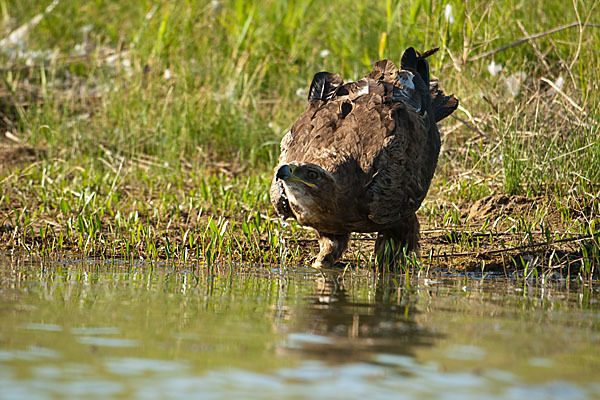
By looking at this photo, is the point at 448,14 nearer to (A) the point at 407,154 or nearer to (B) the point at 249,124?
(B) the point at 249,124

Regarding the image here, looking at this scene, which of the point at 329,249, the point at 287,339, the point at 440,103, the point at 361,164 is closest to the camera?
the point at 287,339

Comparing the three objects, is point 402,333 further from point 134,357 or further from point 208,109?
point 208,109

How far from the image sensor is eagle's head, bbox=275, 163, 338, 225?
5.04 metres

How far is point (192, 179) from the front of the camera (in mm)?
8328

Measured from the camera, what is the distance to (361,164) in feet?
17.9

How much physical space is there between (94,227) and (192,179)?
2.34m

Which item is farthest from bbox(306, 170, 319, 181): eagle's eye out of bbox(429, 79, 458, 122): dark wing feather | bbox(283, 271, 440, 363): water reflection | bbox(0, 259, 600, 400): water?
bbox(429, 79, 458, 122): dark wing feather

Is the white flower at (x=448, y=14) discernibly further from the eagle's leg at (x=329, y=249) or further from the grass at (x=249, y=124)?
the eagle's leg at (x=329, y=249)

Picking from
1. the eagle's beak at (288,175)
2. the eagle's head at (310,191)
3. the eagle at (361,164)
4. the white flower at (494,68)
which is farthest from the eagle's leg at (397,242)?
the white flower at (494,68)

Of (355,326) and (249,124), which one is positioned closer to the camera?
(355,326)

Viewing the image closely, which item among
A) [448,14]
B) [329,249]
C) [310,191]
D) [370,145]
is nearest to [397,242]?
[329,249]

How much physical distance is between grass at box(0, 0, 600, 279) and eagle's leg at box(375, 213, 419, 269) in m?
0.20

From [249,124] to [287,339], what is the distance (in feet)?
19.9

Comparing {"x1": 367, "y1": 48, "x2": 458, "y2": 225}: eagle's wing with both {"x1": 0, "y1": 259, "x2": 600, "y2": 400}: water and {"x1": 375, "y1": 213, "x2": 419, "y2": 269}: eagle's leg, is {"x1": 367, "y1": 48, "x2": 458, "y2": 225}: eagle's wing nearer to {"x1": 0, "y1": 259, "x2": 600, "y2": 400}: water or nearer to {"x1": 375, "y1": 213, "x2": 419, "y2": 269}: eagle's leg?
{"x1": 375, "y1": 213, "x2": 419, "y2": 269}: eagle's leg
